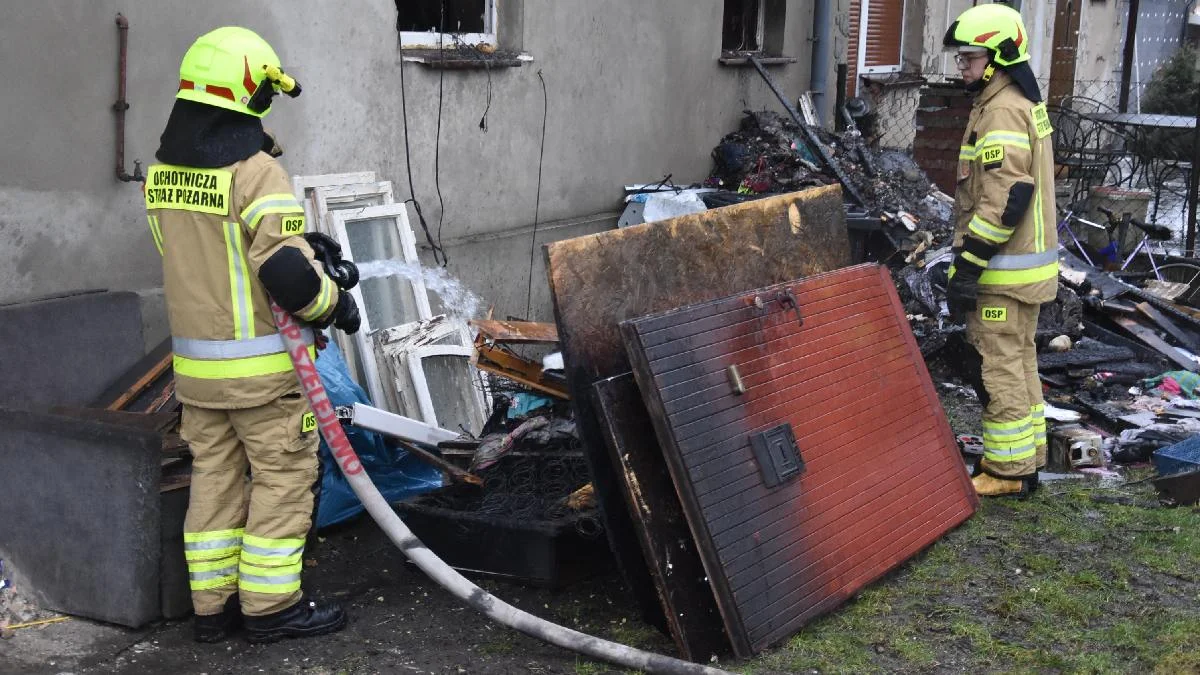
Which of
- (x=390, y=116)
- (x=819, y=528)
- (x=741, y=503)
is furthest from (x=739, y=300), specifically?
(x=390, y=116)

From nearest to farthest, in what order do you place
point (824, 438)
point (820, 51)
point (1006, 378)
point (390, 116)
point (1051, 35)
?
point (824, 438) < point (1006, 378) < point (390, 116) < point (820, 51) < point (1051, 35)

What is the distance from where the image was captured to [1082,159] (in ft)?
36.4

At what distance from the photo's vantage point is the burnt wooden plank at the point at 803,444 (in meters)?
3.88

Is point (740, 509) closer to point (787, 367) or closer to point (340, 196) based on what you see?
point (787, 367)

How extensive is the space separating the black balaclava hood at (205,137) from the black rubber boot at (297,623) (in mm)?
1531

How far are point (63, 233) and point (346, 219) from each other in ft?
4.91

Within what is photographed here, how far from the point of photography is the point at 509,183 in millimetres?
7547

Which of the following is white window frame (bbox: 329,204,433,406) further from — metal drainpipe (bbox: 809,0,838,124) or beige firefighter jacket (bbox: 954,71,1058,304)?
metal drainpipe (bbox: 809,0,838,124)

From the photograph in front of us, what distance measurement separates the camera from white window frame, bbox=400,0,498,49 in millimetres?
6809

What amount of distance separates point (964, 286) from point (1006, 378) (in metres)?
0.47

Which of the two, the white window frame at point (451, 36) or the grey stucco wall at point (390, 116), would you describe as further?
the white window frame at point (451, 36)

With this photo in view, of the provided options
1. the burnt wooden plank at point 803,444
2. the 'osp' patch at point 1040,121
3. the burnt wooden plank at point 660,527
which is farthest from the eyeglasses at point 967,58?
the burnt wooden plank at point 660,527

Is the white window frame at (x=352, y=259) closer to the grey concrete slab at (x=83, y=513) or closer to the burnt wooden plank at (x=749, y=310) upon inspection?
the grey concrete slab at (x=83, y=513)

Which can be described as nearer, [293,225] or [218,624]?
[293,225]
